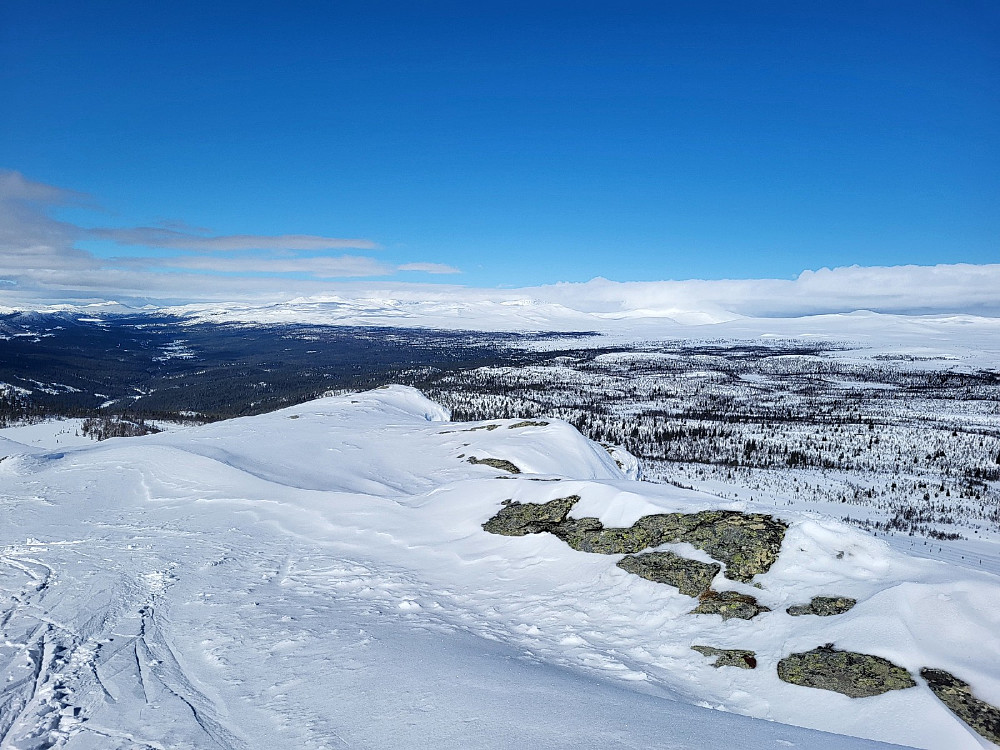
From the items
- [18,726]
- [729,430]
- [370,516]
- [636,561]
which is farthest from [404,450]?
[729,430]

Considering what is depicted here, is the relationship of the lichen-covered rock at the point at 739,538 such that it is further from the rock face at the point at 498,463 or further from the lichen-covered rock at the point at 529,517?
the rock face at the point at 498,463

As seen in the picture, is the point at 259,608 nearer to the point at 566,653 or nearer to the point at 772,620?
the point at 566,653

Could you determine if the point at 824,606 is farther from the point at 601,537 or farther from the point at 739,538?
the point at 601,537

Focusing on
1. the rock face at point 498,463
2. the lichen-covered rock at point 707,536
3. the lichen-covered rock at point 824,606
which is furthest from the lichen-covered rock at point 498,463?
the lichen-covered rock at point 824,606

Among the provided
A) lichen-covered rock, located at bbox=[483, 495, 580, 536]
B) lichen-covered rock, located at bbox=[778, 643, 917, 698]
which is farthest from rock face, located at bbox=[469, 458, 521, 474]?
lichen-covered rock, located at bbox=[778, 643, 917, 698]

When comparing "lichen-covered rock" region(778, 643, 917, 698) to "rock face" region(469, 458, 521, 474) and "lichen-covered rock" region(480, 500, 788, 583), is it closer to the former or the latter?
"lichen-covered rock" region(480, 500, 788, 583)
